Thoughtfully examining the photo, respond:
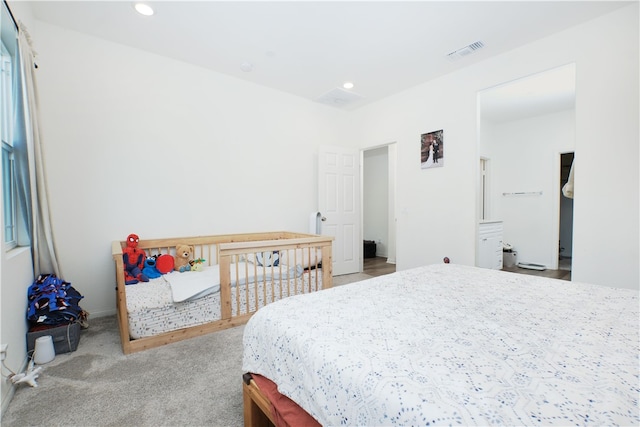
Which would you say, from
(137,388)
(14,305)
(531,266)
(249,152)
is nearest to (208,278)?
(137,388)

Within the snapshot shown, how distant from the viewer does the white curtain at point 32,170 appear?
6.60 feet

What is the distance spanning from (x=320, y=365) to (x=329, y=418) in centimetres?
14

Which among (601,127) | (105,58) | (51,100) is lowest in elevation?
(601,127)

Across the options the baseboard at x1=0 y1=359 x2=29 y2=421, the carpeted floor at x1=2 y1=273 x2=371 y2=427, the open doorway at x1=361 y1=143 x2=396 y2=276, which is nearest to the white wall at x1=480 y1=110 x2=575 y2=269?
the open doorway at x1=361 y1=143 x2=396 y2=276

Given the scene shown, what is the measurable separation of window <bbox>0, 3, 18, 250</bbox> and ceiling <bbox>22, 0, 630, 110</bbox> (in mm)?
627

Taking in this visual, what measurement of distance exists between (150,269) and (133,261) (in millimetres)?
166

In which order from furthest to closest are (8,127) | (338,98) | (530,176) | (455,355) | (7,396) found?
(530,176)
(338,98)
(8,127)
(7,396)
(455,355)

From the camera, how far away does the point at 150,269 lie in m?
2.76

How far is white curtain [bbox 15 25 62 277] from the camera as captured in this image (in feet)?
6.60

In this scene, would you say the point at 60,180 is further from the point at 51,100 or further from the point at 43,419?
the point at 43,419

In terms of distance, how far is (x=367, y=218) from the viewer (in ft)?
21.1

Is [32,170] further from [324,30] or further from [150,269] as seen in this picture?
[324,30]

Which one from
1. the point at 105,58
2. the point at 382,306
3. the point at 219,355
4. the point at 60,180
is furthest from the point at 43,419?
the point at 105,58

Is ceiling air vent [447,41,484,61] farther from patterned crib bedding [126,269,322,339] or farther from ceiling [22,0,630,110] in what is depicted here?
patterned crib bedding [126,269,322,339]
